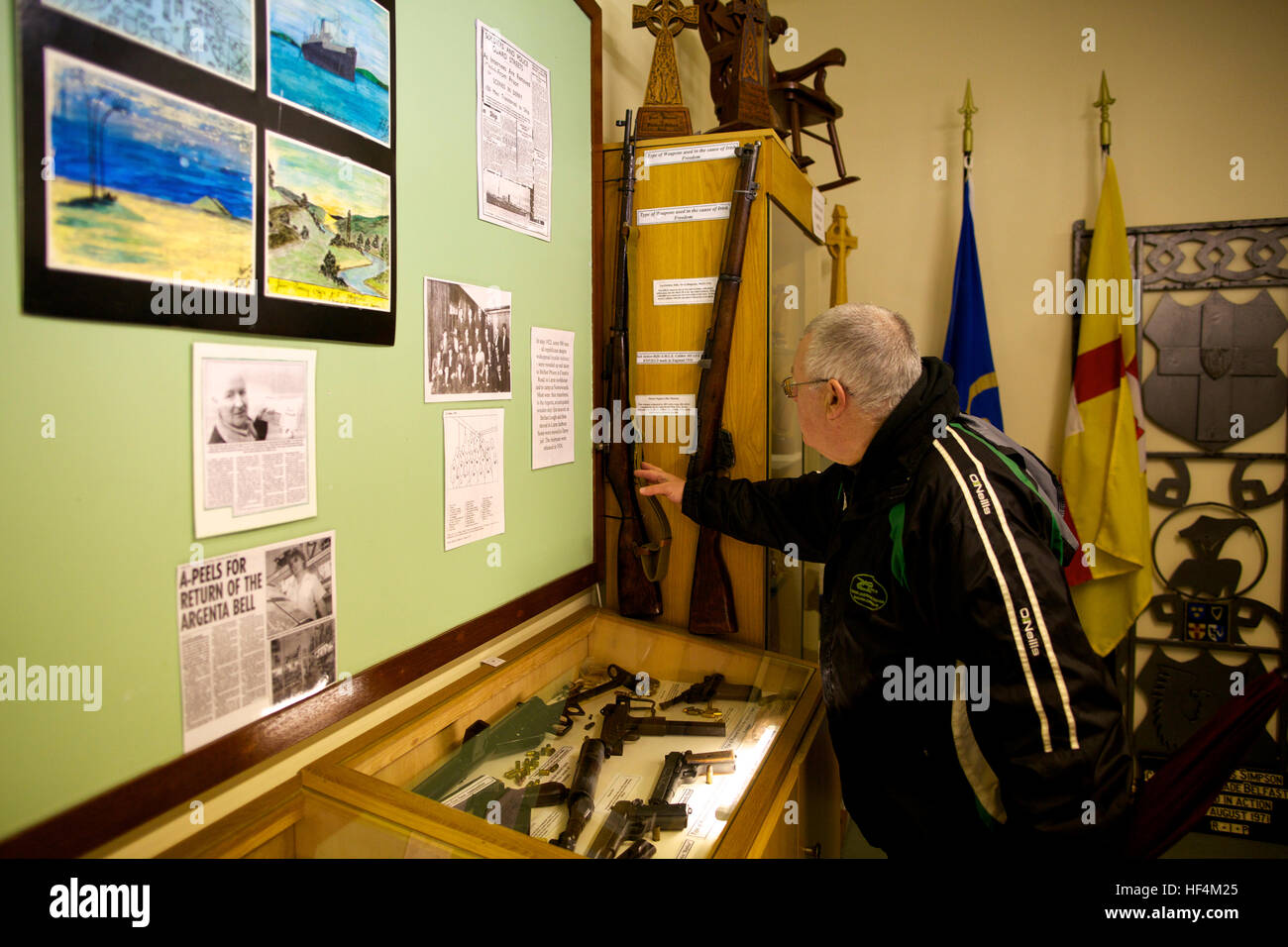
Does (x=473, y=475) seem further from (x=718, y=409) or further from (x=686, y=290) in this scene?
(x=686, y=290)

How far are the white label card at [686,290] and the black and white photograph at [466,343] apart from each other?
54 cm

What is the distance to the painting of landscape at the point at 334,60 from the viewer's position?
1.07 metres

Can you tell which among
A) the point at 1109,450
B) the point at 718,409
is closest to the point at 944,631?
the point at 718,409

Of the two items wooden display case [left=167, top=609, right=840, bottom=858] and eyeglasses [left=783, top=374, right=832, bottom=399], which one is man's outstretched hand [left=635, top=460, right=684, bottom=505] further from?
eyeglasses [left=783, top=374, right=832, bottom=399]

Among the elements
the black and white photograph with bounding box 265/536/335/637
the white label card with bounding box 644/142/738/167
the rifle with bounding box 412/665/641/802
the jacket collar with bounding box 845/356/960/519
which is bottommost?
the rifle with bounding box 412/665/641/802

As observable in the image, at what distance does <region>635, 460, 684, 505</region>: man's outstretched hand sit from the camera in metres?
1.96

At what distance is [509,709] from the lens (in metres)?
1.58

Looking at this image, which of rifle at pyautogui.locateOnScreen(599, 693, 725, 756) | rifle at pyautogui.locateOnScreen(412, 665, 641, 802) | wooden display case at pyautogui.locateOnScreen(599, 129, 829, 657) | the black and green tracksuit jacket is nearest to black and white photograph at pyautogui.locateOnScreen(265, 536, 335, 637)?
rifle at pyautogui.locateOnScreen(412, 665, 641, 802)

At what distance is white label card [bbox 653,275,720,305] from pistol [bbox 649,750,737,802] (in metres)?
1.18

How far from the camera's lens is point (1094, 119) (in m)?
2.75
